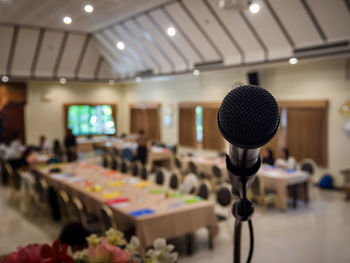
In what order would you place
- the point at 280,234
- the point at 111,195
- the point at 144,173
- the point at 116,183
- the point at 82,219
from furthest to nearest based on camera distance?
the point at 144,173
the point at 116,183
the point at 280,234
the point at 111,195
the point at 82,219

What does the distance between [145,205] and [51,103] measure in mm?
12598

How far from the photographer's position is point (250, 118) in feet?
3.12

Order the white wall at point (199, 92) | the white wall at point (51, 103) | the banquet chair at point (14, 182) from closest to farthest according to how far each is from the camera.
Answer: the banquet chair at point (14, 182)
the white wall at point (199, 92)
the white wall at point (51, 103)

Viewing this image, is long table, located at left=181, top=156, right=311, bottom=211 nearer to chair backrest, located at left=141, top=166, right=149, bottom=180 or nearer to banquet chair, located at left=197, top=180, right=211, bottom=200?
banquet chair, located at left=197, top=180, right=211, bottom=200

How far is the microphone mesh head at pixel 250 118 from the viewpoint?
0.95m

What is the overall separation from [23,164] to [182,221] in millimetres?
6705

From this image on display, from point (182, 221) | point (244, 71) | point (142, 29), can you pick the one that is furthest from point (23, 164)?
point (244, 71)

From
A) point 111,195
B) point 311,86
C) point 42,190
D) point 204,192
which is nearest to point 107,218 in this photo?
point 111,195

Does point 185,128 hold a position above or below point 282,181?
above

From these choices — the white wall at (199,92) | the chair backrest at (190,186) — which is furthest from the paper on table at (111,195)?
the white wall at (199,92)

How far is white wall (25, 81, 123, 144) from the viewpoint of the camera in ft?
53.0

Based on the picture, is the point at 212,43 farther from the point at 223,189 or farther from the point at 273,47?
the point at 223,189

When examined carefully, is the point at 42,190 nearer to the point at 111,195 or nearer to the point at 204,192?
the point at 111,195

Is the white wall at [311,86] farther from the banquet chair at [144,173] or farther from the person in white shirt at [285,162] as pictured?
the banquet chair at [144,173]
